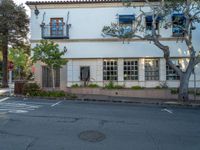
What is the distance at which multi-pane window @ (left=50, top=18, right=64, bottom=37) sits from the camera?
23125mm

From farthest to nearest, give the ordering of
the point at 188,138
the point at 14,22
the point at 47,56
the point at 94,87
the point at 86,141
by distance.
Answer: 1. the point at 14,22
2. the point at 94,87
3. the point at 47,56
4. the point at 188,138
5. the point at 86,141

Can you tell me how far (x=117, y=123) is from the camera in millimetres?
10289

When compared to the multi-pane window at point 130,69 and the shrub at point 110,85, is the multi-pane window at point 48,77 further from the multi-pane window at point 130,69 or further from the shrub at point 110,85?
the multi-pane window at point 130,69

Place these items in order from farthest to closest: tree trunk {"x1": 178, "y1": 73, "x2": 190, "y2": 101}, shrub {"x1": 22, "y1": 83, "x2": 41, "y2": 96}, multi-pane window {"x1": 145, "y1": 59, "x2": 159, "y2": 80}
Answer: multi-pane window {"x1": 145, "y1": 59, "x2": 159, "y2": 80}, shrub {"x1": 22, "y1": 83, "x2": 41, "y2": 96}, tree trunk {"x1": 178, "y1": 73, "x2": 190, "y2": 101}

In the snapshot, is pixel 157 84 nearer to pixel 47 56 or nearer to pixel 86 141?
pixel 47 56

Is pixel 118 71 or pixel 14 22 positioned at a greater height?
pixel 14 22

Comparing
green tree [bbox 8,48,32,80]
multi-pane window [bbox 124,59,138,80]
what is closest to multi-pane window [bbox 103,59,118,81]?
multi-pane window [bbox 124,59,138,80]

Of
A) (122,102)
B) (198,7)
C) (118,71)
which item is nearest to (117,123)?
(122,102)

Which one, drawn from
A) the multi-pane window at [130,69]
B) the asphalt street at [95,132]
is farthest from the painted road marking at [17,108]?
the multi-pane window at [130,69]

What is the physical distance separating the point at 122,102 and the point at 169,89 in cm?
468

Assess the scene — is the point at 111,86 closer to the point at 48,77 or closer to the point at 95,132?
the point at 48,77

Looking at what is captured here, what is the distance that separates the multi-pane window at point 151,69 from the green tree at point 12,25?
12.8m

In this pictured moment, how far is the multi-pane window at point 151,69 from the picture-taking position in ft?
74.8

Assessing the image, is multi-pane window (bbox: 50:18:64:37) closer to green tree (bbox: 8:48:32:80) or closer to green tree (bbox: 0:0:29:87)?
green tree (bbox: 0:0:29:87)
